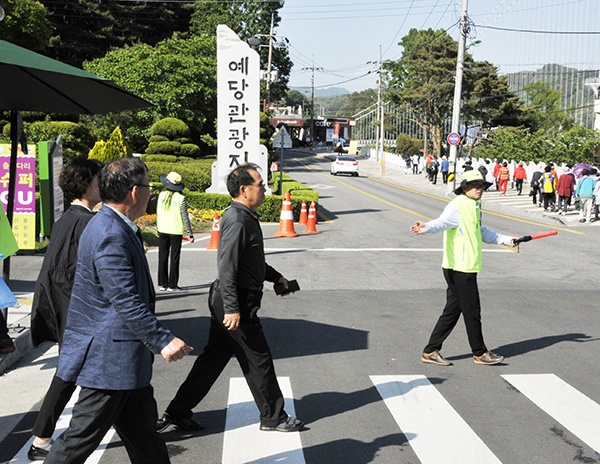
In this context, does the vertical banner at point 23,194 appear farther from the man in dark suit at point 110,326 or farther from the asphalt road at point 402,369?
the man in dark suit at point 110,326

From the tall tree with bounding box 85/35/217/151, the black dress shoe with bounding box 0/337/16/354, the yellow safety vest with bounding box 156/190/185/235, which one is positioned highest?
the tall tree with bounding box 85/35/217/151

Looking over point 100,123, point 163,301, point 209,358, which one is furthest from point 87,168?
point 100,123

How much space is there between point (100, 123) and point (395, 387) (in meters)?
36.4

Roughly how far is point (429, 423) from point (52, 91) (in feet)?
15.7

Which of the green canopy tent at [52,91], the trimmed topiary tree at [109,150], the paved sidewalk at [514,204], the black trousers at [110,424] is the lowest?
the paved sidewalk at [514,204]

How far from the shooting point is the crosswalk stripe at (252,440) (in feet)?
15.3

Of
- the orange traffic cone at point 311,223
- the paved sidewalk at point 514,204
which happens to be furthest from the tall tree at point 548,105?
the orange traffic cone at point 311,223

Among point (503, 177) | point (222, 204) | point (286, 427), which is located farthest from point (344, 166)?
point (286, 427)

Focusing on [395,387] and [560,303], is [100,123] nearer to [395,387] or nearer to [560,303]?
[560,303]

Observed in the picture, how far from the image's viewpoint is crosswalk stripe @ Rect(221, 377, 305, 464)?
15.3ft

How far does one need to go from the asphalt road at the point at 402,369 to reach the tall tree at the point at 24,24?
15.4 meters

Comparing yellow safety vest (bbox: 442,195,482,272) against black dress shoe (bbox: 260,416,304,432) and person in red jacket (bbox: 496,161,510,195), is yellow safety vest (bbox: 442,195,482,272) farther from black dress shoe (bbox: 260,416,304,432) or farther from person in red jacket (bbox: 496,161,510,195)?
person in red jacket (bbox: 496,161,510,195)

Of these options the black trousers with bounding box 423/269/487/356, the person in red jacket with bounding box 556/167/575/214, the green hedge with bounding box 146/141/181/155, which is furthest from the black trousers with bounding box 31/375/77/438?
the green hedge with bounding box 146/141/181/155

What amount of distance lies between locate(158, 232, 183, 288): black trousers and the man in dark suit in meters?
6.94
